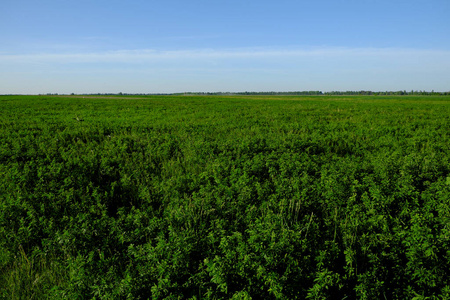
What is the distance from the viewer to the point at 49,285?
127 inches

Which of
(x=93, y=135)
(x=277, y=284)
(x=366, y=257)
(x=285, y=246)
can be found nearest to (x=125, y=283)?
(x=277, y=284)

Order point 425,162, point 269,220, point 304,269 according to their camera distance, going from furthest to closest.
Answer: point 425,162 < point 269,220 < point 304,269

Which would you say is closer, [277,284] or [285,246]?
[277,284]

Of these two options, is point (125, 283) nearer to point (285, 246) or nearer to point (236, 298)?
point (236, 298)

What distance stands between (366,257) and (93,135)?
474 inches

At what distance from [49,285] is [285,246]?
3.01 m

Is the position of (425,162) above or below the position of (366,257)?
above

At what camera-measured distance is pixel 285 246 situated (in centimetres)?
312

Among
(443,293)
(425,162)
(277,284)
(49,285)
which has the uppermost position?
(425,162)

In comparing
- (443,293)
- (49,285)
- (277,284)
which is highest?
(277,284)

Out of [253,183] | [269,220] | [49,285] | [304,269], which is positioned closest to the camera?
[304,269]

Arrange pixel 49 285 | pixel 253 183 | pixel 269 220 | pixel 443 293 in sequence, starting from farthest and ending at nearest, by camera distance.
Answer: pixel 253 183, pixel 269 220, pixel 49 285, pixel 443 293

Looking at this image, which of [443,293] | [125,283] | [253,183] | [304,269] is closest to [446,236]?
[443,293]

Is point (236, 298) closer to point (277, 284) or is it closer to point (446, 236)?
point (277, 284)
